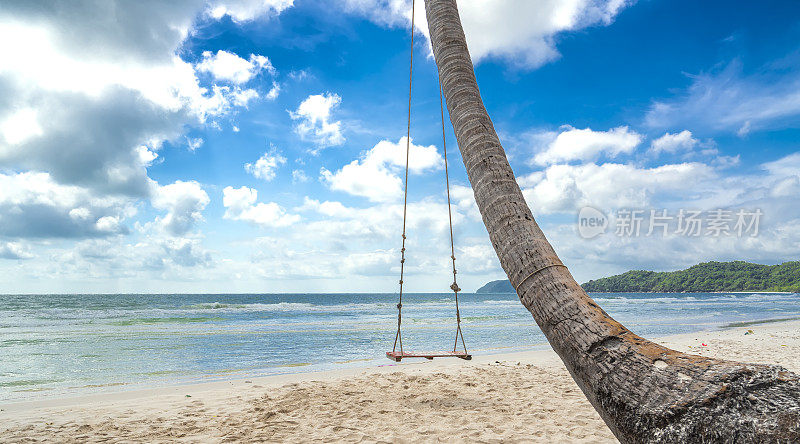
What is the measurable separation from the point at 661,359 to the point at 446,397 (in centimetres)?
473

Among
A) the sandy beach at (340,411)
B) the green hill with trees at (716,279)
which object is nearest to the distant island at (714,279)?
the green hill with trees at (716,279)

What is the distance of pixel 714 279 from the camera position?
76938mm

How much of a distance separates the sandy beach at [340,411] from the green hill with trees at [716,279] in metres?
82.0

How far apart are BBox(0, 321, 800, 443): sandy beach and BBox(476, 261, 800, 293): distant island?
62391 mm

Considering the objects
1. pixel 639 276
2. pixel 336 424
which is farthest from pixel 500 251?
pixel 639 276

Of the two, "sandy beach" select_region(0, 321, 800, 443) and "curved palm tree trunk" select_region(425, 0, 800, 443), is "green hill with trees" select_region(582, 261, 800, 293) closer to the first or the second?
"sandy beach" select_region(0, 321, 800, 443)

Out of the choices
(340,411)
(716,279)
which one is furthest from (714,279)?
(340,411)

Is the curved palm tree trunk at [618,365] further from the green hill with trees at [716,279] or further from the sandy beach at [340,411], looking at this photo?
the green hill with trees at [716,279]

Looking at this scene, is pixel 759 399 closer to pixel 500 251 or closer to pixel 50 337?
pixel 500 251

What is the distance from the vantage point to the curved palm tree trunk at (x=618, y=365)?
1.08 m

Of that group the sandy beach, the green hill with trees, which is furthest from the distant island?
the sandy beach

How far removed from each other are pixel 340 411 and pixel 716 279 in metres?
89.9

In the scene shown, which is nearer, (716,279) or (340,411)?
(340,411)

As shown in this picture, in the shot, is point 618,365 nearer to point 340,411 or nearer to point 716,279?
point 340,411
